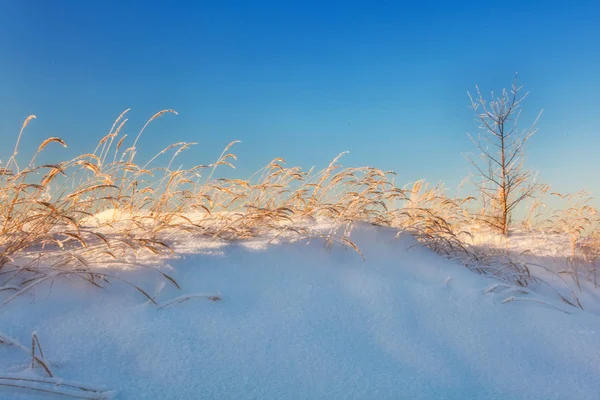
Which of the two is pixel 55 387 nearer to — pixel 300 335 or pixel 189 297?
pixel 189 297

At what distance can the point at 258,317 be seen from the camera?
75.5 inches

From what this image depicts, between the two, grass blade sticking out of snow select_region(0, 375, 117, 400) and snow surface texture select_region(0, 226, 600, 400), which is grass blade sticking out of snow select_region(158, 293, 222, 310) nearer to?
snow surface texture select_region(0, 226, 600, 400)

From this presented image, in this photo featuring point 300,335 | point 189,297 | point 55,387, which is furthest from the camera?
point 189,297

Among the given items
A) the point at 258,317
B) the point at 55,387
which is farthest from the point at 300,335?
the point at 55,387

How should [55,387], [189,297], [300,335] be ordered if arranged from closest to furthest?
[55,387], [300,335], [189,297]

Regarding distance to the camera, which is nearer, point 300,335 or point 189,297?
point 300,335

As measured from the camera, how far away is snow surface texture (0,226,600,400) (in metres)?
1.56

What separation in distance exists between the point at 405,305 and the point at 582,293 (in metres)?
2.58

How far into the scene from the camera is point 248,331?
5.97 feet

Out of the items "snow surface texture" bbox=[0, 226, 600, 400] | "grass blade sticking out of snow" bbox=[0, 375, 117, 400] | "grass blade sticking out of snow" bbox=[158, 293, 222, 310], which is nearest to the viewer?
"grass blade sticking out of snow" bbox=[0, 375, 117, 400]

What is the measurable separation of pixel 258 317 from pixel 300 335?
202 mm

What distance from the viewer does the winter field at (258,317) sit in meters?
1.57

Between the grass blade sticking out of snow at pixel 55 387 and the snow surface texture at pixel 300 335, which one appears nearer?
the grass blade sticking out of snow at pixel 55 387

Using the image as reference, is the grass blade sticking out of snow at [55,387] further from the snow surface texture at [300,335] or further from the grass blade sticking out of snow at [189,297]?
the grass blade sticking out of snow at [189,297]
